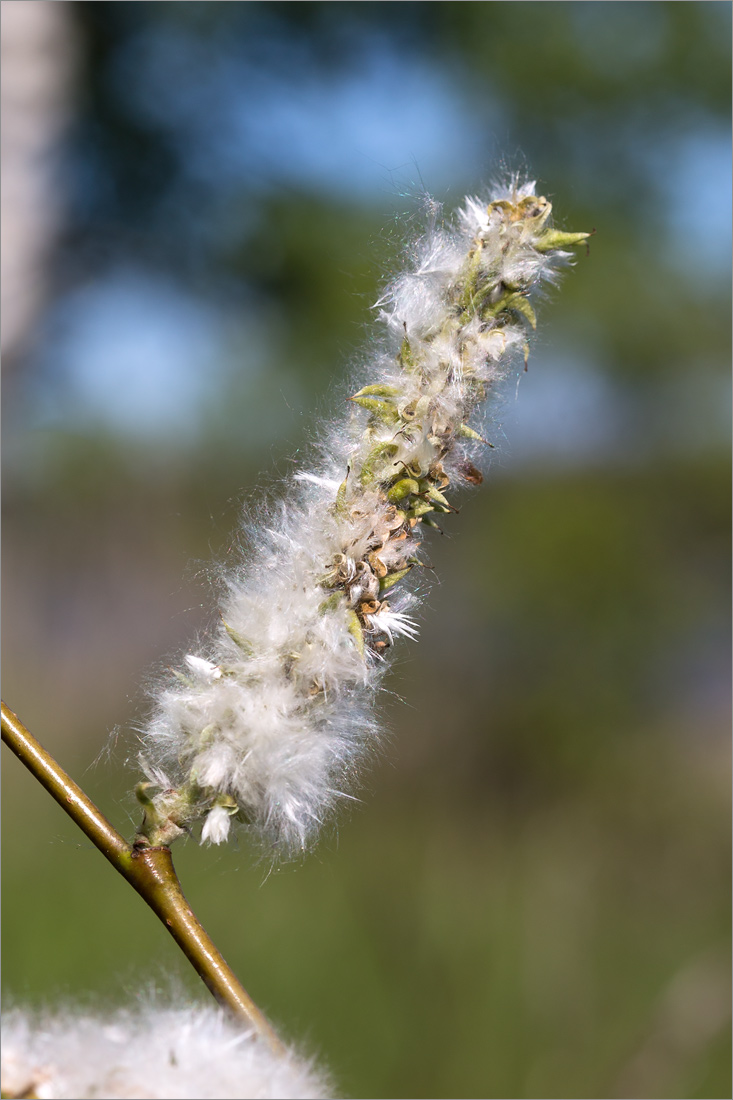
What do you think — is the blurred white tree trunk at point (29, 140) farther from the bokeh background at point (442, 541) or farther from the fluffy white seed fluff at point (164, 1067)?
the fluffy white seed fluff at point (164, 1067)

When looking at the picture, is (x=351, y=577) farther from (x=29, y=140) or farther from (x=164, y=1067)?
(x=29, y=140)

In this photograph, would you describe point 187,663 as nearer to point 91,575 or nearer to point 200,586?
point 200,586

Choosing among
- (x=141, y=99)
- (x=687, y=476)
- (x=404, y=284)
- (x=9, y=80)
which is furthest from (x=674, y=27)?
(x=404, y=284)

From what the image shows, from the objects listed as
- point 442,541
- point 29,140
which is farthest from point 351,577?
point 29,140

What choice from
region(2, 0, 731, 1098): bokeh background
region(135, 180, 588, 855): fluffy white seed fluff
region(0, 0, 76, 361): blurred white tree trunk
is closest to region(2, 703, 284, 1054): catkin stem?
region(135, 180, 588, 855): fluffy white seed fluff

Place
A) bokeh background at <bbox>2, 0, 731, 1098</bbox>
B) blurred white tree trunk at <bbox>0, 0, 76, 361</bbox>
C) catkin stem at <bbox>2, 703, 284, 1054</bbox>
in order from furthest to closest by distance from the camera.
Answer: blurred white tree trunk at <bbox>0, 0, 76, 361</bbox> → bokeh background at <bbox>2, 0, 731, 1098</bbox> → catkin stem at <bbox>2, 703, 284, 1054</bbox>

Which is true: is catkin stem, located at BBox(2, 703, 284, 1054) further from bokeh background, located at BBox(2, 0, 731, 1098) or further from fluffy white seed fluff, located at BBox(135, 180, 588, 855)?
bokeh background, located at BBox(2, 0, 731, 1098)
